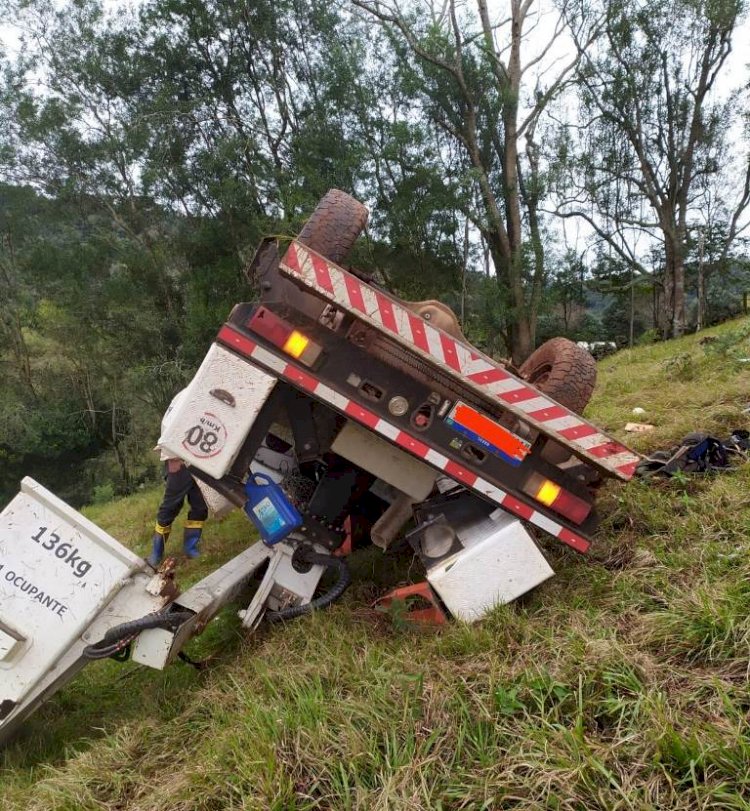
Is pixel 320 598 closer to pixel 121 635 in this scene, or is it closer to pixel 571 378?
pixel 121 635

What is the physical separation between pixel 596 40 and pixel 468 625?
19765mm

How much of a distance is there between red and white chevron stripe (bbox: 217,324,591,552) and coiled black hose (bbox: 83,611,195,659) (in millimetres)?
1124

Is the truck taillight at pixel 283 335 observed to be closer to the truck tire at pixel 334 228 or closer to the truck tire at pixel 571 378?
the truck tire at pixel 334 228

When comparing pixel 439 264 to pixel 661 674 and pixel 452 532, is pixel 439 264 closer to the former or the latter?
pixel 452 532

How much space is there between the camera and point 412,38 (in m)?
13.2

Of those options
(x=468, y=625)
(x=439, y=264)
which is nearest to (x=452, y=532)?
(x=468, y=625)

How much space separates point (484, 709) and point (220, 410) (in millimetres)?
1548

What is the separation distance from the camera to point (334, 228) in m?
2.66

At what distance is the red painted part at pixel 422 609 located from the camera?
2.39 m

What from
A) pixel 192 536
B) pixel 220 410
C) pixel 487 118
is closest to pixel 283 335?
pixel 220 410

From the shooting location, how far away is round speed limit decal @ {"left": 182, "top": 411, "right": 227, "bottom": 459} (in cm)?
240

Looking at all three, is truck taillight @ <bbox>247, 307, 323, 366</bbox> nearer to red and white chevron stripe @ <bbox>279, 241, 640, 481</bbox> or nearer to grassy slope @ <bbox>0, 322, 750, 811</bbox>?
red and white chevron stripe @ <bbox>279, 241, 640, 481</bbox>

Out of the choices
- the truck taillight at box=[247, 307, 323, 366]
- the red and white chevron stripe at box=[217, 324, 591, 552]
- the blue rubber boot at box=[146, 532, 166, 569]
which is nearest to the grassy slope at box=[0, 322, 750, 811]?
the red and white chevron stripe at box=[217, 324, 591, 552]

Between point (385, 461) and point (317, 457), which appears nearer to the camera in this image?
point (385, 461)
